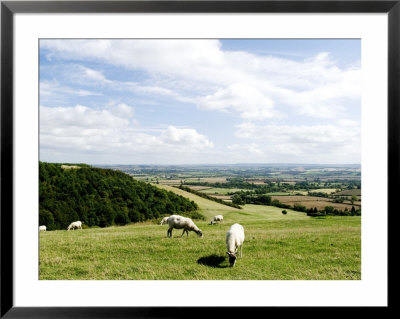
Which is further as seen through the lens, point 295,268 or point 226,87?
point 226,87

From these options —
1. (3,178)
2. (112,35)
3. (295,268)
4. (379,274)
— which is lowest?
(295,268)

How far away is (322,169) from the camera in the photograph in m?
5.64

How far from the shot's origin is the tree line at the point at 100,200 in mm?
12578

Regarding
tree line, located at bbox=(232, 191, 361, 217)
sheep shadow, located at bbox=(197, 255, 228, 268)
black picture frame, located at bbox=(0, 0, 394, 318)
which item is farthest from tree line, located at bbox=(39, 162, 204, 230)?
black picture frame, located at bbox=(0, 0, 394, 318)

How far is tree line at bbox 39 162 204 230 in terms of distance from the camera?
495 inches

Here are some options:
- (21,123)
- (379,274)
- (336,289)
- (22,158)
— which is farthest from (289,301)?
(21,123)

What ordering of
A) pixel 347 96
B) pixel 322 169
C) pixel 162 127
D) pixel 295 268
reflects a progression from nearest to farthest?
pixel 295 268 → pixel 347 96 → pixel 162 127 → pixel 322 169

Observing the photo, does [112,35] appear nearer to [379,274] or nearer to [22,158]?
[22,158]

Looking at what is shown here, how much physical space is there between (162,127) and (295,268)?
11.0ft

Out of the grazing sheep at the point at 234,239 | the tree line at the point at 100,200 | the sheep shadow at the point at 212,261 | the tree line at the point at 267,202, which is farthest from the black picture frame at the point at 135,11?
the tree line at the point at 100,200

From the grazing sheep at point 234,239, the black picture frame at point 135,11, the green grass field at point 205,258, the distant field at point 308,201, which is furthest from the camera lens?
the distant field at point 308,201

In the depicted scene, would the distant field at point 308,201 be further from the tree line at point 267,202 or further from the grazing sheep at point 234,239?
the grazing sheep at point 234,239

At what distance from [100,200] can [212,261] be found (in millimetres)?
11885

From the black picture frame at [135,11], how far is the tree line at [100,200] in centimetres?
978
